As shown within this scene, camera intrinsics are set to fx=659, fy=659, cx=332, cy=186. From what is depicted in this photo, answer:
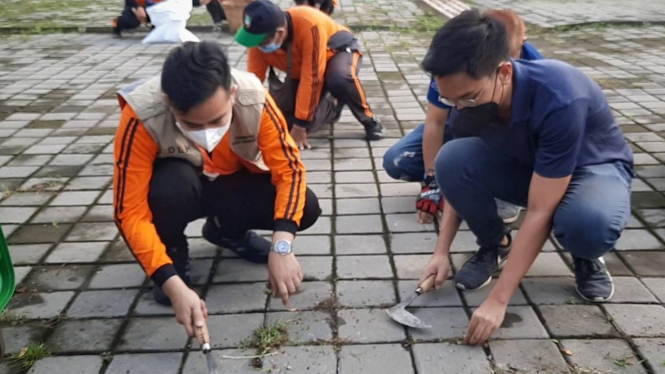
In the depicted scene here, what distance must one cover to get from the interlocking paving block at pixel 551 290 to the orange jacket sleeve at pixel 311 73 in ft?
6.65

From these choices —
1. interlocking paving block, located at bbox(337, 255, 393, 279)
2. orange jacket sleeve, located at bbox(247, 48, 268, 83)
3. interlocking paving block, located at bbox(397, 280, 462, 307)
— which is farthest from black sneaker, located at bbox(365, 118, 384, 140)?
interlocking paving block, located at bbox(397, 280, 462, 307)

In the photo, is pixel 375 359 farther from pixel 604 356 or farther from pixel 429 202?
Answer: pixel 429 202

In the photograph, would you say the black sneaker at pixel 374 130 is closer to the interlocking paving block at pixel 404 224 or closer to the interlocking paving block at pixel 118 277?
the interlocking paving block at pixel 404 224

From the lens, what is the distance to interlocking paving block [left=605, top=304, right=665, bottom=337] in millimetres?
2322

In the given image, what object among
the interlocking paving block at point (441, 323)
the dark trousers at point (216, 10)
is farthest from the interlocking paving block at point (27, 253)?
the dark trousers at point (216, 10)

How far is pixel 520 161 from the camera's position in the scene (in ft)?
8.28

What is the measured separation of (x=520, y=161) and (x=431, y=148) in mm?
703

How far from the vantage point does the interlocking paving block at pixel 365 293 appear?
8.40 feet

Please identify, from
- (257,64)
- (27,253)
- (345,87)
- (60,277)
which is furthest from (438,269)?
(257,64)

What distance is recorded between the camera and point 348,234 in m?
3.17

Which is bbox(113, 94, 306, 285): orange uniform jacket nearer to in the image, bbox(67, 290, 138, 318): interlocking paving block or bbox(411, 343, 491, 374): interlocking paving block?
bbox(67, 290, 138, 318): interlocking paving block

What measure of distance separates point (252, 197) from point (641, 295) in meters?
1.57

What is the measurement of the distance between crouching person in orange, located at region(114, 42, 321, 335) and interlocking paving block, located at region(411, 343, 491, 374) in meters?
0.50

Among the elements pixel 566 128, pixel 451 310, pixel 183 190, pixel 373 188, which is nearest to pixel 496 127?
pixel 566 128
